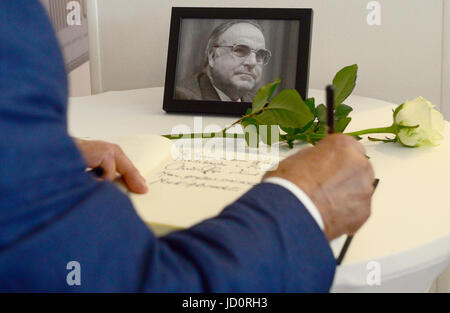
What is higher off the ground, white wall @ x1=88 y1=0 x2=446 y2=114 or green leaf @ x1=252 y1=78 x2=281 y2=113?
white wall @ x1=88 y1=0 x2=446 y2=114

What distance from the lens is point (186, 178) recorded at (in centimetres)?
66

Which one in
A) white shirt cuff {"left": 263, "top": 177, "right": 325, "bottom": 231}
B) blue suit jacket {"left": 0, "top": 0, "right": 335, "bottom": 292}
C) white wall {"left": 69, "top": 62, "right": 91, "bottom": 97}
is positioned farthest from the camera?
white wall {"left": 69, "top": 62, "right": 91, "bottom": 97}

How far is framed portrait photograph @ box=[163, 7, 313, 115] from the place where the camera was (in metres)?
1.07

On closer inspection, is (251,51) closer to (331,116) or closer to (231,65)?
(231,65)

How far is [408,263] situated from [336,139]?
136mm

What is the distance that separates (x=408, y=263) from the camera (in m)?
0.54

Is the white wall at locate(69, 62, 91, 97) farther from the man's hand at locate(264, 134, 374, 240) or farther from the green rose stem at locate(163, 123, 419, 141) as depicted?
the man's hand at locate(264, 134, 374, 240)

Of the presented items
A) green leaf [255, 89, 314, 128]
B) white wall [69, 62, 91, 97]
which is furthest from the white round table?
white wall [69, 62, 91, 97]

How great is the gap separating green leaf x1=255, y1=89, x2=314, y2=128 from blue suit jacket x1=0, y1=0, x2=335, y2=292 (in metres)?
0.34

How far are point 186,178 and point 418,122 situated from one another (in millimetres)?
356

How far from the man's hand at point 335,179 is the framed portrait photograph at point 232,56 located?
54 centimetres

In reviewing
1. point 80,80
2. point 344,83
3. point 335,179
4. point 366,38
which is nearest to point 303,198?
point 335,179

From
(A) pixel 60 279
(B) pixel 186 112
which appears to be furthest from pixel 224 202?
(B) pixel 186 112

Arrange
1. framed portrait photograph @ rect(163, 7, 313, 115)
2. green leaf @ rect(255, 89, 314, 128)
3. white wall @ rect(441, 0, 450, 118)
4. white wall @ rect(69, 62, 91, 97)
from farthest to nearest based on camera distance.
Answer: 1. white wall @ rect(69, 62, 91, 97)
2. white wall @ rect(441, 0, 450, 118)
3. framed portrait photograph @ rect(163, 7, 313, 115)
4. green leaf @ rect(255, 89, 314, 128)
